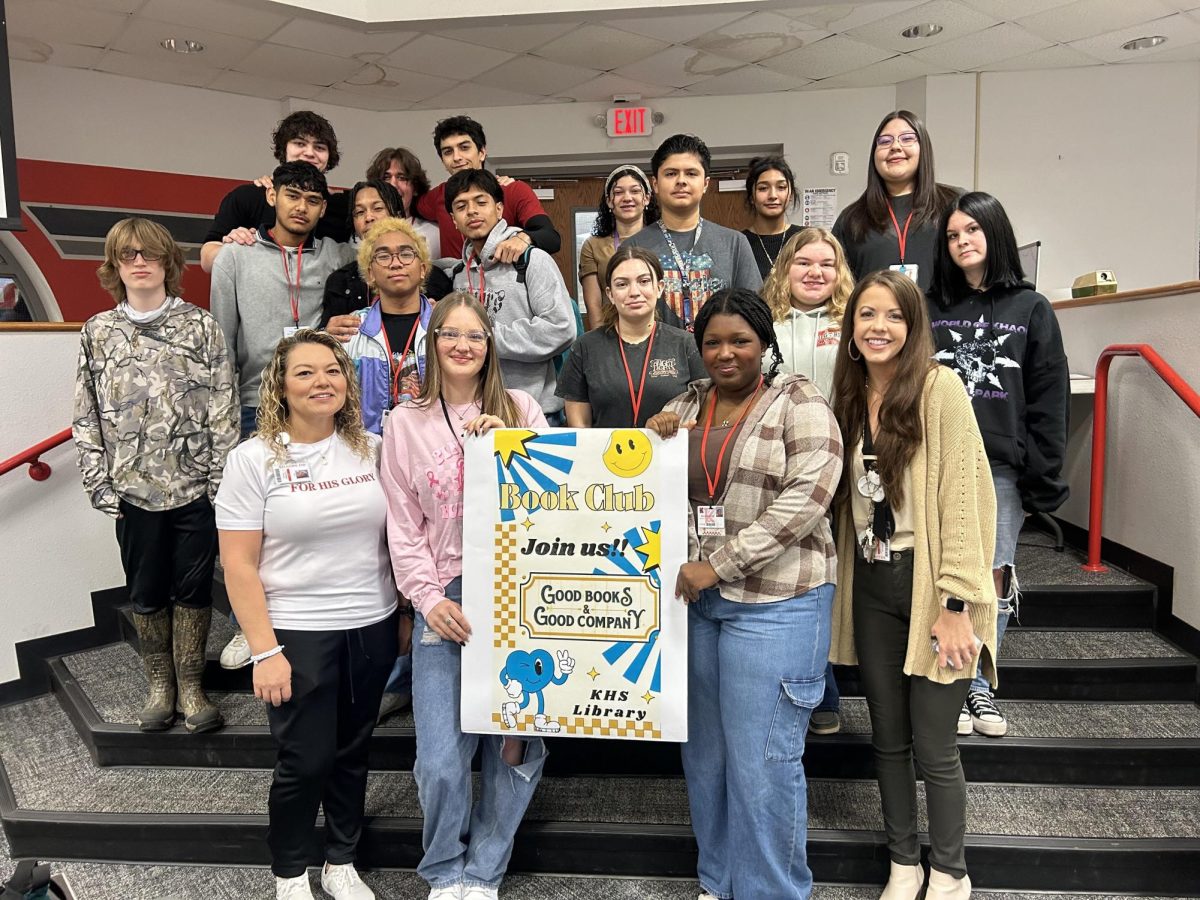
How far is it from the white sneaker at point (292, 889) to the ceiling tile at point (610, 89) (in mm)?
5775

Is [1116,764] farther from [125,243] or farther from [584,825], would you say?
[125,243]

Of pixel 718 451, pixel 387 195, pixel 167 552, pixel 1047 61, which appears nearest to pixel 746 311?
pixel 718 451

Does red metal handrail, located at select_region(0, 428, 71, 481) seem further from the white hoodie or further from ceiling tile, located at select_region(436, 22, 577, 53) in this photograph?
ceiling tile, located at select_region(436, 22, 577, 53)

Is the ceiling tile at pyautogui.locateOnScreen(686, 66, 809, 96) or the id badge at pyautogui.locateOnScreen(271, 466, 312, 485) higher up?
the ceiling tile at pyautogui.locateOnScreen(686, 66, 809, 96)

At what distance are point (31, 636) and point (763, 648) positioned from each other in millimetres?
3527

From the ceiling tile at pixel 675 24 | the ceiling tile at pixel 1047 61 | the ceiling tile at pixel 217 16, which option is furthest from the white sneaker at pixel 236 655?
the ceiling tile at pixel 1047 61

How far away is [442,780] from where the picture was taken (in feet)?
6.30

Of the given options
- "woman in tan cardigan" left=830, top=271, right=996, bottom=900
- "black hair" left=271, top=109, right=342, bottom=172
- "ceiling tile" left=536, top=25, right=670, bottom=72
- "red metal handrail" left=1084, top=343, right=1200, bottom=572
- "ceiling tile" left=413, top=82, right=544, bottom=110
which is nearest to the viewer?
"woman in tan cardigan" left=830, top=271, right=996, bottom=900

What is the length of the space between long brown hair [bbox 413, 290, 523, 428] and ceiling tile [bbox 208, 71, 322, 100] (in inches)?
202

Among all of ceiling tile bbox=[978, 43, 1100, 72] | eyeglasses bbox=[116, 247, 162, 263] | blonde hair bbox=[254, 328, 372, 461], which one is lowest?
blonde hair bbox=[254, 328, 372, 461]

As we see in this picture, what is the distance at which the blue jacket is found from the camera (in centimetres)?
231

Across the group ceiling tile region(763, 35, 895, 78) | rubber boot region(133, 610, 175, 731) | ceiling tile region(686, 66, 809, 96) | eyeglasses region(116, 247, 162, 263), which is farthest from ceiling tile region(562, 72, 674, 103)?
rubber boot region(133, 610, 175, 731)

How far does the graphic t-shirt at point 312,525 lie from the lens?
187 cm

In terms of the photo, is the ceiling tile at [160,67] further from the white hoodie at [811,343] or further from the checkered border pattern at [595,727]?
the checkered border pattern at [595,727]
